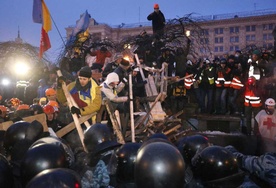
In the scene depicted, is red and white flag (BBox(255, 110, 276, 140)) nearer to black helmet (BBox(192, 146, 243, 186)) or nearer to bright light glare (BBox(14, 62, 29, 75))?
black helmet (BBox(192, 146, 243, 186))

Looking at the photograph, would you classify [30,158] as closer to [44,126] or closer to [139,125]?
[44,126]

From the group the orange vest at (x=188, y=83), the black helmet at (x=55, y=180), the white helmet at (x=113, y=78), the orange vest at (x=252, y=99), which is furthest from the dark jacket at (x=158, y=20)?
the black helmet at (x=55, y=180)

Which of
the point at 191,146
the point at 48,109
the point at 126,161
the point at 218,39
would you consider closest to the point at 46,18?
the point at 48,109

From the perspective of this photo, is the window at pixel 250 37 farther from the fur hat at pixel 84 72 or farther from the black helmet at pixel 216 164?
the black helmet at pixel 216 164

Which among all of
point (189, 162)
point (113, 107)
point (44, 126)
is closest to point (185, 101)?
point (113, 107)

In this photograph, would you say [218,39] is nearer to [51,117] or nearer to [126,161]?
[51,117]

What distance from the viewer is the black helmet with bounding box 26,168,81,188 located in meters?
3.87

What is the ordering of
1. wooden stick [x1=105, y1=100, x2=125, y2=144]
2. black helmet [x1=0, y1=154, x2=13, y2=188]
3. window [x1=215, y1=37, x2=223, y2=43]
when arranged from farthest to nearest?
window [x1=215, y1=37, x2=223, y2=43] < wooden stick [x1=105, y1=100, x2=125, y2=144] < black helmet [x1=0, y1=154, x2=13, y2=188]

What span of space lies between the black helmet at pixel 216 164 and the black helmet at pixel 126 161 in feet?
4.35

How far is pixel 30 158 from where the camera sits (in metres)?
5.22

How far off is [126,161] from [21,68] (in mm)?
11836

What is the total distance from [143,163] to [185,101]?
9109 mm

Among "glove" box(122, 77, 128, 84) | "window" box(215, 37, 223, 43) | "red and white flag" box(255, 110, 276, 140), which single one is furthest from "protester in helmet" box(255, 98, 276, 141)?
"window" box(215, 37, 223, 43)

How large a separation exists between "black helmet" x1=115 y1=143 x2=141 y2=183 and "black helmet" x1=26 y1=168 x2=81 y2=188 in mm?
2127
